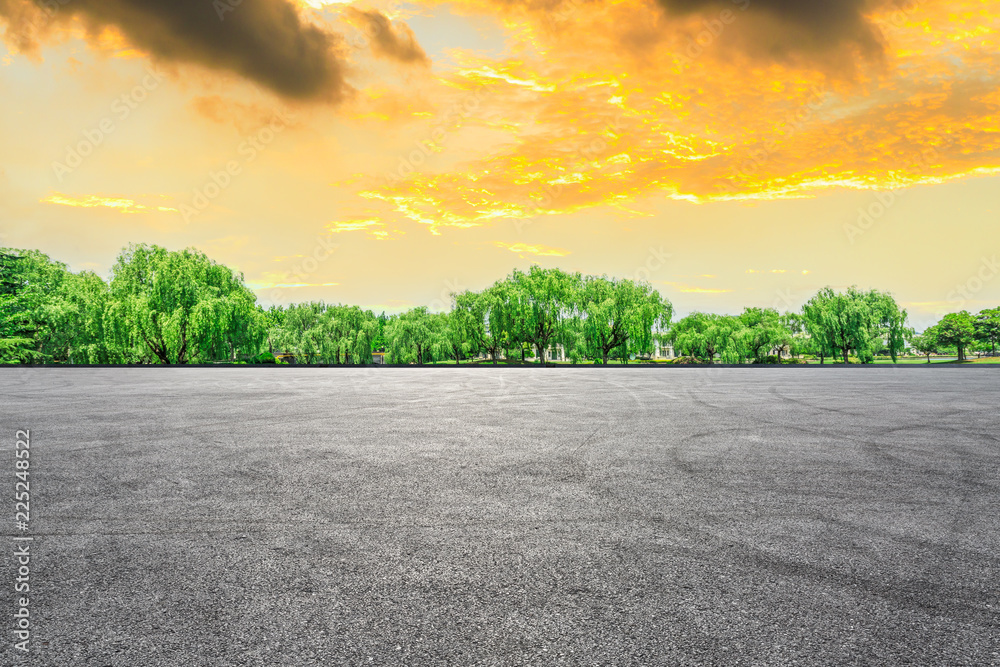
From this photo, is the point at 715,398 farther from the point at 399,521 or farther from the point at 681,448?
the point at 399,521

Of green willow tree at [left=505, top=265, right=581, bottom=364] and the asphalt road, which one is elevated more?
green willow tree at [left=505, top=265, right=581, bottom=364]

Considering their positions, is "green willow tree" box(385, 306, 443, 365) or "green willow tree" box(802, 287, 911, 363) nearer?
"green willow tree" box(802, 287, 911, 363)

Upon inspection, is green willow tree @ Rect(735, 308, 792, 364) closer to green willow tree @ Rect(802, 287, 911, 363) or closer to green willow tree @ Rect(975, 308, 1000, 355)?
green willow tree @ Rect(802, 287, 911, 363)

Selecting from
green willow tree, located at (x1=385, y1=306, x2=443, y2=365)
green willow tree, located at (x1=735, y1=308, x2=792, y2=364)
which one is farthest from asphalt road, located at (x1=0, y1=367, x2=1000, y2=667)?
green willow tree, located at (x1=735, y1=308, x2=792, y2=364)

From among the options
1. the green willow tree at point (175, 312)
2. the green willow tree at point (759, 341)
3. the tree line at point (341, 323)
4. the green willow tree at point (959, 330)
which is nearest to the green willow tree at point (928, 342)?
the green willow tree at point (959, 330)

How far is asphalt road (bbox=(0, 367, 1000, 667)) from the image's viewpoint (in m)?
2.73

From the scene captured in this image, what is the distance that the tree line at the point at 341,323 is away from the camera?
43.7m

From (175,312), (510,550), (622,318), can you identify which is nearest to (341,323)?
(175,312)

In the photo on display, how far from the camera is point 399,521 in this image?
4582 mm

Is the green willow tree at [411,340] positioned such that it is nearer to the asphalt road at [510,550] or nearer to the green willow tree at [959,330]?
the asphalt road at [510,550]

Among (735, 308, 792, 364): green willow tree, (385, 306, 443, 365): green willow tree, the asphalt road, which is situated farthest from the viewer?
(735, 308, 792, 364): green willow tree

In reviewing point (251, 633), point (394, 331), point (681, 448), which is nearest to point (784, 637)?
point (251, 633)

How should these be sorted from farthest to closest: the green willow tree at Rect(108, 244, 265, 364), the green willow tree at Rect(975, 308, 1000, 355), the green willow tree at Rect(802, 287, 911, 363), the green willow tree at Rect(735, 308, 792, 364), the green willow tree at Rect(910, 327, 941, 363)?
1. the green willow tree at Rect(910, 327, 941, 363)
2. the green willow tree at Rect(975, 308, 1000, 355)
3. the green willow tree at Rect(735, 308, 792, 364)
4. the green willow tree at Rect(802, 287, 911, 363)
5. the green willow tree at Rect(108, 244, 265, 364)

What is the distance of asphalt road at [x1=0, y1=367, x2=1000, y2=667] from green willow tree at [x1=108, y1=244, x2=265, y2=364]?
37717mm
